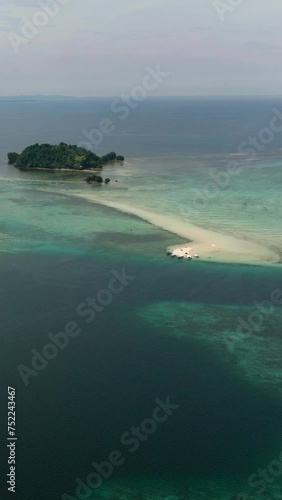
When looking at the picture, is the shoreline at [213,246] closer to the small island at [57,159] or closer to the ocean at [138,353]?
the ocean at [138,353]

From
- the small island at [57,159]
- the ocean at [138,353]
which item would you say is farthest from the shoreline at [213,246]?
the small island at [57,159]

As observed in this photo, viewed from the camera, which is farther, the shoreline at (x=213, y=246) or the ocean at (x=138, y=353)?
the shoreline at (x=213, y=246)

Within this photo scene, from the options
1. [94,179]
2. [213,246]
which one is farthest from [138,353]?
[94,179]

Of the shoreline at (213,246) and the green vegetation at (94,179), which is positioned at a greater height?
the green vegetation at (94,179)

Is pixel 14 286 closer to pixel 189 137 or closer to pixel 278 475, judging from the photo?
pixel 278 475

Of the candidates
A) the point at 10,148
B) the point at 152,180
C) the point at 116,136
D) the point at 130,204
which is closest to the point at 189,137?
the point at 116,136

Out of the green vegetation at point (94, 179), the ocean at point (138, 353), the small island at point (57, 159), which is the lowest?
the ocean at point (138, 353)

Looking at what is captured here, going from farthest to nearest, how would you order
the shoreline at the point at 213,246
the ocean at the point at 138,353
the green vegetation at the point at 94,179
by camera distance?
the green vegetation at the point at 94,179 → the shoreline at the point at 213,246 → the ocean at the point at 138,353
